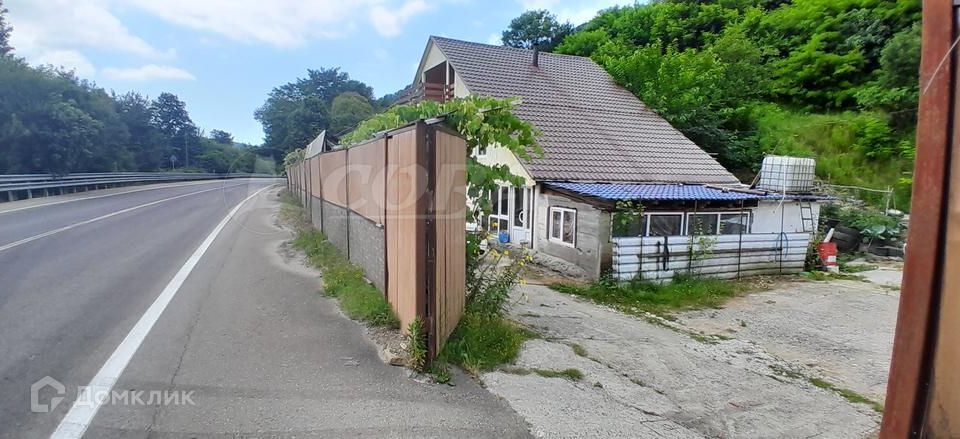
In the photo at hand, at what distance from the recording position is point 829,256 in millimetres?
12227

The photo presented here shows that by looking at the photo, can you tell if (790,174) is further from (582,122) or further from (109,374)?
(109,374)

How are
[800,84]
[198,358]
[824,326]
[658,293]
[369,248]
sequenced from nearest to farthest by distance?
[198,358]
[369,248]
[824,326]
[658,293]
[800,84]

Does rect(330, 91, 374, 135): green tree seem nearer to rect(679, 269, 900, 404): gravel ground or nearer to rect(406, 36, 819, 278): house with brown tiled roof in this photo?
rect(406, 36, 819, 278): house with brown tiled roof

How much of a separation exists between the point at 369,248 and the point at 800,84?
25849mm

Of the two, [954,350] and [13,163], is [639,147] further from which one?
[13,163]

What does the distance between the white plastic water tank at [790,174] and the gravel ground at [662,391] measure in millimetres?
8682

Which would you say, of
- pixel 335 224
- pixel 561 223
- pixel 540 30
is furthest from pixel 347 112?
pixel 335 224

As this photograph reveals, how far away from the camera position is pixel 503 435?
3016 millimetres

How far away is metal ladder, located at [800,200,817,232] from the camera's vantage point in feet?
42.8

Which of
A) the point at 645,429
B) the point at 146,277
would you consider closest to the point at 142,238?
→ the point at 146,277

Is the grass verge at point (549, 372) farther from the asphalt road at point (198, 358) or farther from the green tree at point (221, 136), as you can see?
the green tree at point (221, 136)

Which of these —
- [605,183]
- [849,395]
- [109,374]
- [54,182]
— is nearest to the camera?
[109,374]

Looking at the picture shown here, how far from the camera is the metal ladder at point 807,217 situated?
1303cm

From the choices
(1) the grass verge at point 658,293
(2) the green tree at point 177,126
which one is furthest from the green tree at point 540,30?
(2) the green tree at point 177,126
